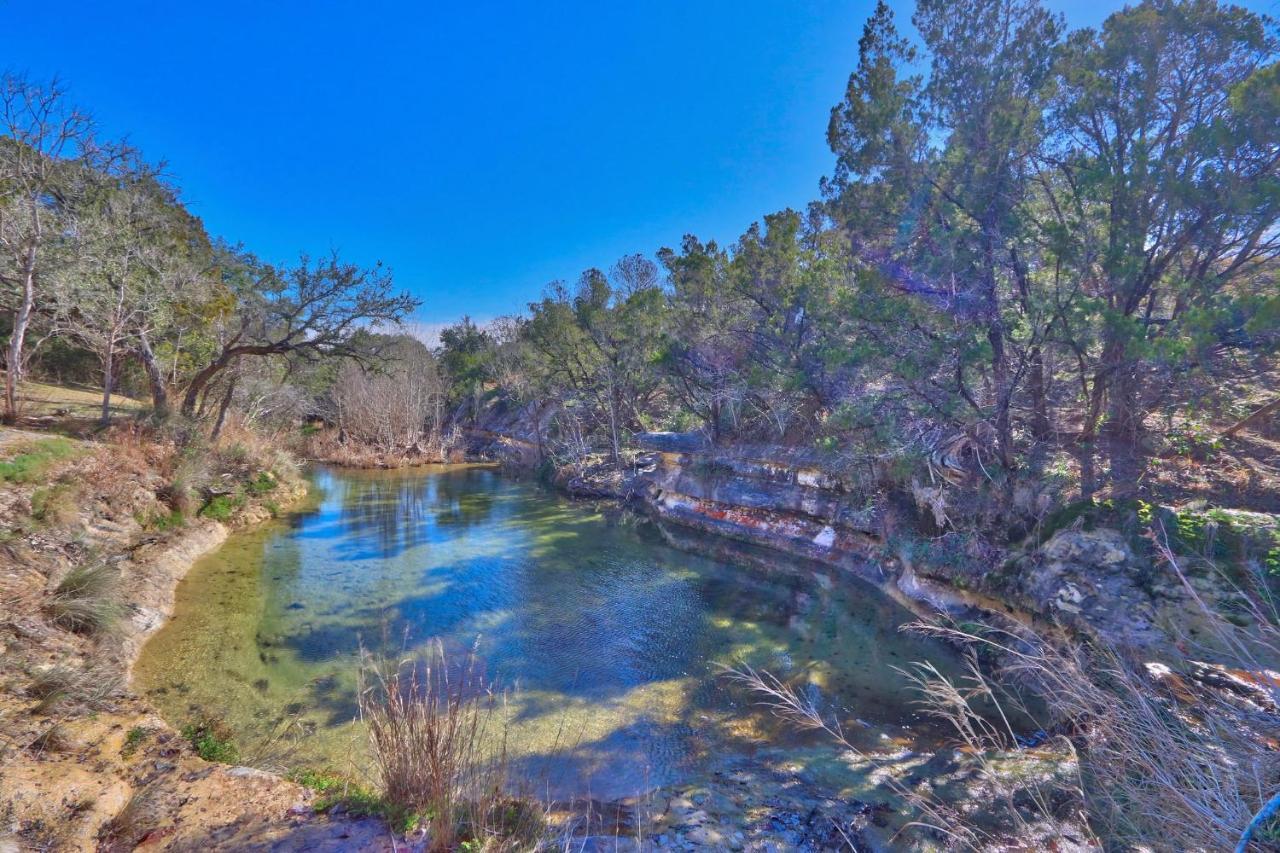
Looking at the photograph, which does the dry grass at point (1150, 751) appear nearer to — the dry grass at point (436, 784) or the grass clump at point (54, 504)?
the dry grass at point (436, 784)

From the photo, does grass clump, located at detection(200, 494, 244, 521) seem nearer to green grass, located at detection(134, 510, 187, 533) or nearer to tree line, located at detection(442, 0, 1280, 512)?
green grass, located at detection(134, 510, 187, 533)

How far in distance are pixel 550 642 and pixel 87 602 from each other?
5432 millimetres

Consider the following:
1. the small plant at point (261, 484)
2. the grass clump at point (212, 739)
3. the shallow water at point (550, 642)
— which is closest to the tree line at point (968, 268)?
the small plant at point (261, 484)

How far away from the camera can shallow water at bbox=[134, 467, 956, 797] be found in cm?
509

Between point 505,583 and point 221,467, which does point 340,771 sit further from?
point 221,467

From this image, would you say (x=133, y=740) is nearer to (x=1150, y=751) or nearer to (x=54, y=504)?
(x=54, y=504)

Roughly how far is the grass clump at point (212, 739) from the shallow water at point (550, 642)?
15 cm

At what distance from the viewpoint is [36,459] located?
26.4 ft

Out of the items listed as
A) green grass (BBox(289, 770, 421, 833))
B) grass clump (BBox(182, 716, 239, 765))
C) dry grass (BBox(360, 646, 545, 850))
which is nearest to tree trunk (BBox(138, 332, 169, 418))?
grass clump (BBox(182, 716, 239, 765))

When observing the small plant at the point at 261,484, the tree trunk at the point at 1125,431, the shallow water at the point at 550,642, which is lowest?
the shallow water at the point at 550,642

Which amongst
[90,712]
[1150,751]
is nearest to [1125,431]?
[1150,751]

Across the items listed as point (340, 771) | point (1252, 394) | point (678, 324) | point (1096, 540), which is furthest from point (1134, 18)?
point (340, 771)

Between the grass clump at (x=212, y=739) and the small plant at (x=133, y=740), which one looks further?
the grass clump at (x=212, y=739)

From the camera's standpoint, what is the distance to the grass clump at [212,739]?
425 cm
